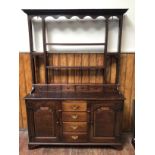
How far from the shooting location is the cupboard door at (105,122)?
1.93 metres

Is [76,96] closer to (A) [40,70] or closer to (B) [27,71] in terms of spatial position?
(A) [40,70]

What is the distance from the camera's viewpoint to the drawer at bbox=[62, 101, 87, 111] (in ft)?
6.31

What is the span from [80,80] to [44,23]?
86 cm

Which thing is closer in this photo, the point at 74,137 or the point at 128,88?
the point at 74,137

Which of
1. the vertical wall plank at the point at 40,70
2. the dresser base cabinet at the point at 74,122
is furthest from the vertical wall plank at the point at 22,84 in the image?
the dresser base cabinet at the point at 74,122

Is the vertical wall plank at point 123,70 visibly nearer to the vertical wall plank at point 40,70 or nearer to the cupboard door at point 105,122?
the cupboard door at point 105,122

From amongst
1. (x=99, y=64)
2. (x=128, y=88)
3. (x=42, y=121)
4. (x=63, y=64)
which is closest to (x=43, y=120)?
(x=42, y=121)

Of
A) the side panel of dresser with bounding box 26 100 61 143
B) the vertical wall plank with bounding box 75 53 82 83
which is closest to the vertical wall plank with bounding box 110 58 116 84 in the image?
the vertical wall plank with bounding box 75 53 82 83

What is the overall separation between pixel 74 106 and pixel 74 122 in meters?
0.20

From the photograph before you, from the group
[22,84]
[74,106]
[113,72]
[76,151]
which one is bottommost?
[76,151]

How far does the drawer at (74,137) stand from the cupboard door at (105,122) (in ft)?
0.32

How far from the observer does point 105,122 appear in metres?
1.97

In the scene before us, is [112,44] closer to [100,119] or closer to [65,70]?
[65,70]
